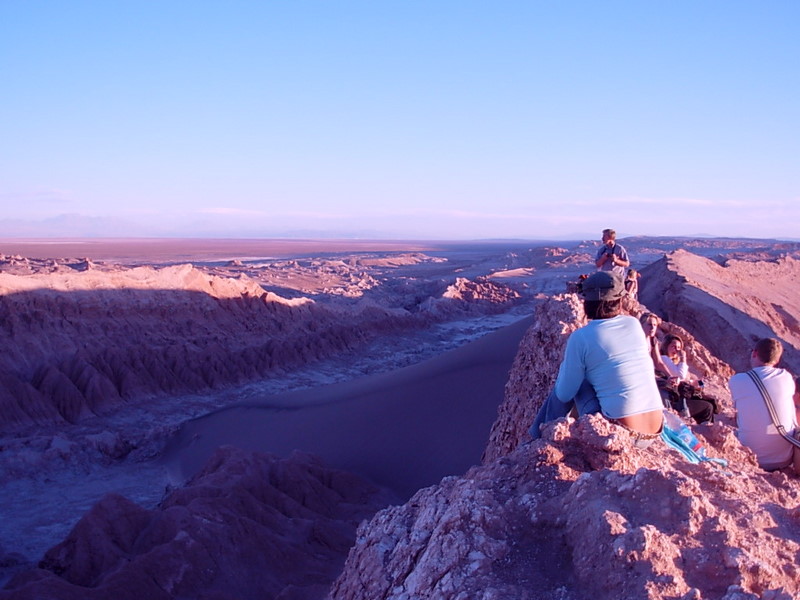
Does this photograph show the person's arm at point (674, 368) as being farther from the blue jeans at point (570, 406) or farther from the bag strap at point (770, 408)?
the blue jeans at point (570, 406)

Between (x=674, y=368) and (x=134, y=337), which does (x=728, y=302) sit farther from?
(x=134, y=337)

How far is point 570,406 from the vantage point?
361cm

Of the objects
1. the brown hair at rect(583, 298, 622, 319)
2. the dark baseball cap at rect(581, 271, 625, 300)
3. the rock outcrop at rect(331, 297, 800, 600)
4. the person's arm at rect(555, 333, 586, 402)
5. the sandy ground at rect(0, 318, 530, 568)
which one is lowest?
the sandy ground at rect(0, 318, 530, 568)

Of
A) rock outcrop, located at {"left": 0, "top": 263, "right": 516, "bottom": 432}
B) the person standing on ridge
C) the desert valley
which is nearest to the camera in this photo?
the desert valley

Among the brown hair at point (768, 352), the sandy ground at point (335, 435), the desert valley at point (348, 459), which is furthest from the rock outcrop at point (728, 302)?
the brown hair at point (768, 352)

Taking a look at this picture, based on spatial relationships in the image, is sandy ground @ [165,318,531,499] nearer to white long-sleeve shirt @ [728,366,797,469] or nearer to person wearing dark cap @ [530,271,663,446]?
white long-sleeve shirt @ [728,366,797,469]

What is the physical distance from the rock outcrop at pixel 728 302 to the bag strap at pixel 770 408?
778 cm

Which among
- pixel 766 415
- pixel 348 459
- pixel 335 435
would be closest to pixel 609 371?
pixel 766 415

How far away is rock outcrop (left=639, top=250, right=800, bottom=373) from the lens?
38.7 ft

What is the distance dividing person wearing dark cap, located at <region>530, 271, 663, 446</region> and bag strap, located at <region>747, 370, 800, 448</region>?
3.92 feet

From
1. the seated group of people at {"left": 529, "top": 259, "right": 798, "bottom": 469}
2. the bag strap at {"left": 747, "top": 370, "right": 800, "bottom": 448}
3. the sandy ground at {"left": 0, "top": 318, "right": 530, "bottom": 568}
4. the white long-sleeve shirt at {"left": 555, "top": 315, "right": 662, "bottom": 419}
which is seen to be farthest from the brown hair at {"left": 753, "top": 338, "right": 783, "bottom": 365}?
the sandy ground at {"left": 0, "top": 318, "right": 530, "bottom": 568}

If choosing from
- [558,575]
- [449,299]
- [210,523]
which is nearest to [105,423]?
[210,523]

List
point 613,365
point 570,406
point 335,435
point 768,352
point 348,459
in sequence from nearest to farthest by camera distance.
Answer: point 613,365, point 570,406, point 768,352, point 348,459, point 335,435

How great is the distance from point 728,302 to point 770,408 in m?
10.5
